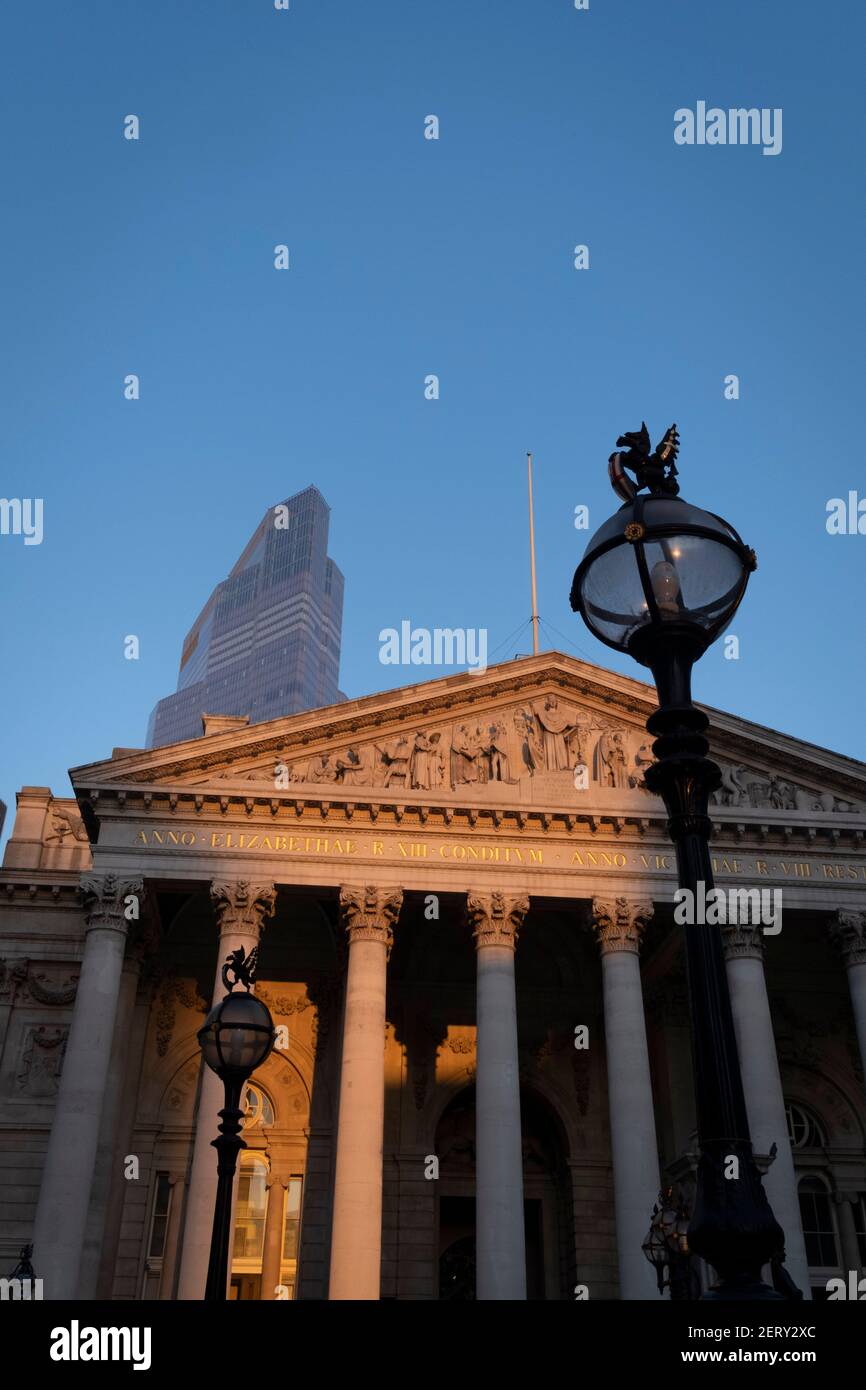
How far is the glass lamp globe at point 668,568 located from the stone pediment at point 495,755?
21.8m

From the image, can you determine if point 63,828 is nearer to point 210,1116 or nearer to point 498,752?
point 210,1116

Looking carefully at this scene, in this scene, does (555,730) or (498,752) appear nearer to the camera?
(498,752)

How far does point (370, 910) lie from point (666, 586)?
21.8 metres

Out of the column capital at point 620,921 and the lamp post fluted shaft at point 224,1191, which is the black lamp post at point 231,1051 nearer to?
the lamp post fluted shaft at point 224,1191

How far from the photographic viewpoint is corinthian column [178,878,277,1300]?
24.3 m

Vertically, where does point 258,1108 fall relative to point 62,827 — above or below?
below

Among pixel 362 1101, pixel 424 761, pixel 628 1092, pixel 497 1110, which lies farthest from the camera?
pixel 424 761

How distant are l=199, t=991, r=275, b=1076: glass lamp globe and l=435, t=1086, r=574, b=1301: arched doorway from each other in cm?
2433

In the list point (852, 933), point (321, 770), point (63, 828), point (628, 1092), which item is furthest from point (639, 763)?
point (63, 828)

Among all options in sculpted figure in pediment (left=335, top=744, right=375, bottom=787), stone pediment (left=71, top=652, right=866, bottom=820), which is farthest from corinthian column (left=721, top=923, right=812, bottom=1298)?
sculpted figure in pediment (left=335, top=744, right=375, bottom=787)

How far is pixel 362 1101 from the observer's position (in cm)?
2619

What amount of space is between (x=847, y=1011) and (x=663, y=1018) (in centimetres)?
600

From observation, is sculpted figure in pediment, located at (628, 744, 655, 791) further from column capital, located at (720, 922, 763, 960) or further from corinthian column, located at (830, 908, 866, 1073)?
corinthian column, located at (830, 908, 866, 1073)

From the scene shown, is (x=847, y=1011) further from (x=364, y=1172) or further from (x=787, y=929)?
(x=364, y=1172)
